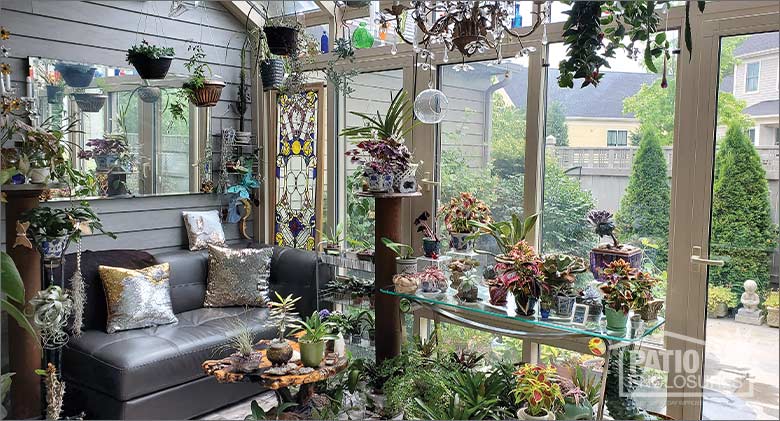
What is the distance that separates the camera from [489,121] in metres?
3.73

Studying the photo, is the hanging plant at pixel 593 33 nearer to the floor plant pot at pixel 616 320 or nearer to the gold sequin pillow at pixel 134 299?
the floor plant pot at pixel 616 320

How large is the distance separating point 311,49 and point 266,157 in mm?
988

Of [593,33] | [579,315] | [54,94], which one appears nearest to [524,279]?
[579,315]

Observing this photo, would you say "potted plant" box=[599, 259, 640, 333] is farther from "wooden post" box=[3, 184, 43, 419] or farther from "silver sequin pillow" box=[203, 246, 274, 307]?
"wooden post" box=[3, 184, 43, 419]

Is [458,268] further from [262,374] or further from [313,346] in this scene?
[262,374]

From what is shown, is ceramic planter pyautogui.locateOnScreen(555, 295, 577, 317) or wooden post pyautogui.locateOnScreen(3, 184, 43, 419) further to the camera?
wooden post pyautogui.locateOnScreen(3, 184, 43, 419)

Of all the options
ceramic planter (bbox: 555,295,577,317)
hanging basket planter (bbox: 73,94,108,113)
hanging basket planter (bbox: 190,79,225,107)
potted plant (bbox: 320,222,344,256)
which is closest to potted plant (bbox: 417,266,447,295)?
ceramic planter (bbox: 555,295,577,317)

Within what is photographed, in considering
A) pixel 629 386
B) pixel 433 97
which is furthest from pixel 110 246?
pixel 629 386

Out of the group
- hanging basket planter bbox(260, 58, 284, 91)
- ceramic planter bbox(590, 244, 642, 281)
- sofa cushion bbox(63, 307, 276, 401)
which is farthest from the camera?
hanging basket planter bbox(260, 58, 284, 91)

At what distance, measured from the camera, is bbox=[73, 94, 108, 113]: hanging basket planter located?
13.5ft

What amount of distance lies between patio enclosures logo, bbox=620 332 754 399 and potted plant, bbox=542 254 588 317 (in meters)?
0.28

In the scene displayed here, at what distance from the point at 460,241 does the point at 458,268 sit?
22cm

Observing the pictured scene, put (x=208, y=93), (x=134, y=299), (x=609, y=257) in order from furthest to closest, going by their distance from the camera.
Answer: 1. (x=208, y=93)
2. (x=134, y=299)
3. (x=609, y=257)

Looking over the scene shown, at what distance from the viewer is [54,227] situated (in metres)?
3.32
